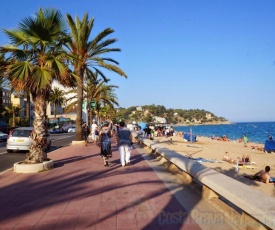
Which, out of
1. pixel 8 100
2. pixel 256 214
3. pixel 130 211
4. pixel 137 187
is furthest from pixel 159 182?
pixel 8 100

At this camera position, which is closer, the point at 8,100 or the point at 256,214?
the point at 256,214

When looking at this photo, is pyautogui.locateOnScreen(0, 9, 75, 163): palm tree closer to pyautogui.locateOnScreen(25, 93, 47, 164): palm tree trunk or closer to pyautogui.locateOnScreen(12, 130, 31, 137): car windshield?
pyautogui.locateOnScreen(25, 93, 47, 164): palm tree trunk

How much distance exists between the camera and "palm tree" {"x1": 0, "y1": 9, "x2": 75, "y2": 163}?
10266 mm

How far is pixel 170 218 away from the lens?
16.9ft

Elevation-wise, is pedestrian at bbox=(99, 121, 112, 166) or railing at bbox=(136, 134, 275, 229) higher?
pedestrian at bbox=(99, 121, 112, 166)

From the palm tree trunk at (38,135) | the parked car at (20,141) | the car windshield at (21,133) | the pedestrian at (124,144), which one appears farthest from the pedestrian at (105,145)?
the car windshield at (21,133)

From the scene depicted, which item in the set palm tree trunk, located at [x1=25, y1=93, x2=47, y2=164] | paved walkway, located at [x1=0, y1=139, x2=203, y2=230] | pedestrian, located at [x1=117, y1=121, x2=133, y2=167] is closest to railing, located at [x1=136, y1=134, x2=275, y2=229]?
paved walkway, located at [x1=0, y1=139, x2=203, y2=230]

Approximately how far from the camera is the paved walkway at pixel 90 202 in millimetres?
5023

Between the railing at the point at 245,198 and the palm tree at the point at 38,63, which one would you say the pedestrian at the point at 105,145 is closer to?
the palm tree at the point at 38,63

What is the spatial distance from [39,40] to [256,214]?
884 centimetres

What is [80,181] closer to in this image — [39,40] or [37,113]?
[37,113]

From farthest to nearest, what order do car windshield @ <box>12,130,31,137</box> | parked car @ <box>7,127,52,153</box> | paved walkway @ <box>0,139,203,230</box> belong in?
car windshield @ <box>12,130,31,137</box>, parked car @ <box>7,127,52,153</box>, paved walkway @ <box>0,139,203,230</box>

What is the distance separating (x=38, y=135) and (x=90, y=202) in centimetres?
507

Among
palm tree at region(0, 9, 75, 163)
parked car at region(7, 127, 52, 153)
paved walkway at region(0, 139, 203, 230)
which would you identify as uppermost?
palm tree at region(0, 9, 75, 163)
